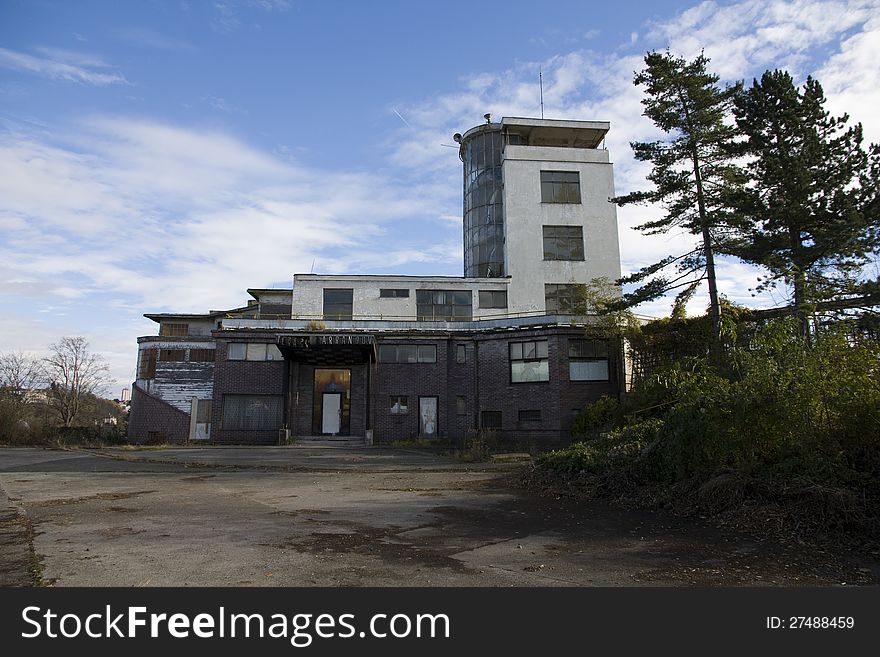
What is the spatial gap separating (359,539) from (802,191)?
70.2 feet

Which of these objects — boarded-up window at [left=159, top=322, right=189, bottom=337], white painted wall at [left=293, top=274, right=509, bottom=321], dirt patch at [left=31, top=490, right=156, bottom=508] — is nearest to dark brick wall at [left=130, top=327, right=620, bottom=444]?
white painted wall at [left=293, top=274, right=509, bottom=321]

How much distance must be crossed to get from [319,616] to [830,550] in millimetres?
5268

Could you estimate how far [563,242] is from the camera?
3359 centimetres

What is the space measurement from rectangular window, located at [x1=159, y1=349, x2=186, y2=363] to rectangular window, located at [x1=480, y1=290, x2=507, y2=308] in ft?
54.0

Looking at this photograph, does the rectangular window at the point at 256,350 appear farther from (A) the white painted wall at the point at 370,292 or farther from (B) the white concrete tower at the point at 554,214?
(B) the white concrete tower at the point at 554,214

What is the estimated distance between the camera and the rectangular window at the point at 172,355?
1184 inches

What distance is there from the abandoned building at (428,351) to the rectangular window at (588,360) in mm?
48

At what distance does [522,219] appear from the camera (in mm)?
33688

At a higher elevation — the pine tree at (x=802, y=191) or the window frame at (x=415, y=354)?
the pine tree at (x=802, y=191)

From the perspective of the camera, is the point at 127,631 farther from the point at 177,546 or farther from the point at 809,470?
the point at 809,470

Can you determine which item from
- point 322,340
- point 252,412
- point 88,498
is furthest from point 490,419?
point 88,498

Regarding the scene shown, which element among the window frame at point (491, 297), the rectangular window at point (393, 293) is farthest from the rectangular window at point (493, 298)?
the rectangular window at point (393, 293)

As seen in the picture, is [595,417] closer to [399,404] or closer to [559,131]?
[399,404]

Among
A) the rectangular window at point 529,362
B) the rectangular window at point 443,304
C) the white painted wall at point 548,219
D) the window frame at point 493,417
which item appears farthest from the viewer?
the white painted wall at point 548,219
